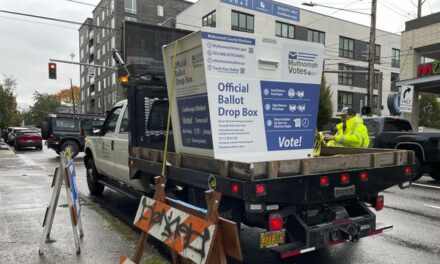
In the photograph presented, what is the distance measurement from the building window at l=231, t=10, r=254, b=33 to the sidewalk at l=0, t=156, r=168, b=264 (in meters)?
28.5

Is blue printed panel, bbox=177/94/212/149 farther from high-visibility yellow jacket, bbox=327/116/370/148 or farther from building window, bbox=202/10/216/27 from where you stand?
building window, bbox=202/10/216/27

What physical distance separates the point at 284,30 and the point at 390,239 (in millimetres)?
34904

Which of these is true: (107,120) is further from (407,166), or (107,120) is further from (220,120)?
(407,166)

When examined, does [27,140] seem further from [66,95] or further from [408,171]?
[66,95]

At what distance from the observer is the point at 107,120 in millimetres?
7930

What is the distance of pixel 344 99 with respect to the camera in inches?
1729

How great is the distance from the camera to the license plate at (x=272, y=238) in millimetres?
3842

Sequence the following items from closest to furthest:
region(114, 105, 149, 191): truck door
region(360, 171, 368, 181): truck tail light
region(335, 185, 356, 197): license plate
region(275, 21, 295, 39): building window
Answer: region(335, 185, 356, 197): license plate → region(360, 171, 368, 181): truck tail light → region(114, 105, 149, 191): truck door → region(275, 21, 295, 39): building window

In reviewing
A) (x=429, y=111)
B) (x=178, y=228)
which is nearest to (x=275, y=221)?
(x=178, y=228)

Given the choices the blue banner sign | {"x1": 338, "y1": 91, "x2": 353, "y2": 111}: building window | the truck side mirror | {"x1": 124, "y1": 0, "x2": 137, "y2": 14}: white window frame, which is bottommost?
the truck side mirror

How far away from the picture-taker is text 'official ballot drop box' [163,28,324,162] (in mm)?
4055

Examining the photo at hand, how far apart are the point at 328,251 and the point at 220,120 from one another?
239cm

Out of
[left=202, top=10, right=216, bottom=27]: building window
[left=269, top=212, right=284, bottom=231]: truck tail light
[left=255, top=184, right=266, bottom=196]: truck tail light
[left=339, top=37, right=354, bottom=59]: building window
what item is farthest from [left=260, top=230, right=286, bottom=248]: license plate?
[left=339, top=37, right=354, bottom=59]: building window

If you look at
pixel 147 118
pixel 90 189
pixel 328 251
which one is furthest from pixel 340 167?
pixel 90 189
